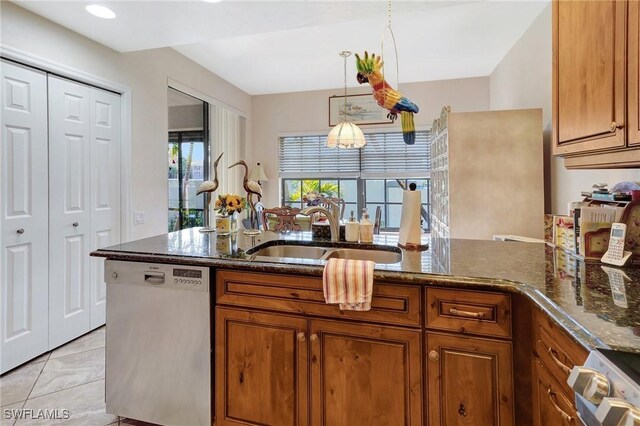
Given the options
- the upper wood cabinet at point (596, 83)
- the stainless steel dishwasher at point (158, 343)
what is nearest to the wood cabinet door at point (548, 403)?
the upper wood cabinet at point (596, 83)

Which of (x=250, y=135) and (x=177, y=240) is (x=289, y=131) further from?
(x=177, y=240)

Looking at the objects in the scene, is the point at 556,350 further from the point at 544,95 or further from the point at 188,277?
the point at 544,95

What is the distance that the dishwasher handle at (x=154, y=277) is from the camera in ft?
5.41

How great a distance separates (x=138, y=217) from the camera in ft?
11.0

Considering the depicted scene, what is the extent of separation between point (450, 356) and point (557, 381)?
1.15 ft

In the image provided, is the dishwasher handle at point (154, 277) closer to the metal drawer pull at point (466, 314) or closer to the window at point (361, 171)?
the metal drawer pull at point (466, 314)

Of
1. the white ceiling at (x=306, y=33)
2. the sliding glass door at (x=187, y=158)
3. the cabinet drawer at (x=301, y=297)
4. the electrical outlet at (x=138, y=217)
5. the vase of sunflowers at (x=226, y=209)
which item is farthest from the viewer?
the sliding glass door at (x=187, y=158)

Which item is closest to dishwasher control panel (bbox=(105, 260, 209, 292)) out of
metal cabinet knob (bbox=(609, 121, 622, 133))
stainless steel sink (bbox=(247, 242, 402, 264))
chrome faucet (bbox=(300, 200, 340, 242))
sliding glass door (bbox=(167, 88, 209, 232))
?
stainless steel sink (bbox=(247, 242, 402, 264))

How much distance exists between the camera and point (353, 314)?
139 cm

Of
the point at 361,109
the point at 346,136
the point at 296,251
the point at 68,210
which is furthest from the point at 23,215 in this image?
the point at 361,109

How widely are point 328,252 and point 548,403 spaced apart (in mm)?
1173

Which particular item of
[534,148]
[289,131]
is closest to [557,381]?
[534,148]
